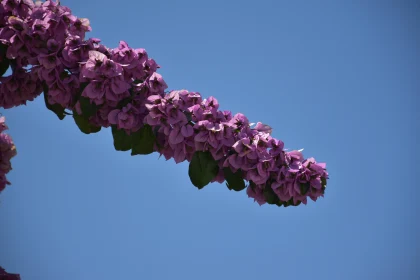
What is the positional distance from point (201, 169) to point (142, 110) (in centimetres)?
39

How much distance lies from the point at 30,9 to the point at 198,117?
1035 mm

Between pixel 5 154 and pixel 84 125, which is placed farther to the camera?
pixel 84 125

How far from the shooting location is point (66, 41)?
2709 millimetres

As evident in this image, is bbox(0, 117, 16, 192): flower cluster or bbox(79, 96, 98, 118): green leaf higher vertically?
bbox(79, 96, 98, 118): green leaf

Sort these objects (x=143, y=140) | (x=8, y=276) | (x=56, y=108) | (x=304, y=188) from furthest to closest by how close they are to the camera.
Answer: (x=56, y=108) → (x=143, y=140) → (x=304, y=188) → (x=8, y=276)

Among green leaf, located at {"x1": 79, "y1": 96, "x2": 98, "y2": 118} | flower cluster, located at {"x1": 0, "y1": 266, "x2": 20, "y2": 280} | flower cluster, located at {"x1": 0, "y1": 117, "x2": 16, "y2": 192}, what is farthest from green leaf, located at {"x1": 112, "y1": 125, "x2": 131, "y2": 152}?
flower cluster, located at {"x1": 0, "y1": 266, "x2": 20, "y2": 280}

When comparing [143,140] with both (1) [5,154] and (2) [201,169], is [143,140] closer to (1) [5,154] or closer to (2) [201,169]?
(2) [201,169]

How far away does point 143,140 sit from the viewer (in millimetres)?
2715

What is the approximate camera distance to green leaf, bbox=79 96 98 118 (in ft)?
8.77

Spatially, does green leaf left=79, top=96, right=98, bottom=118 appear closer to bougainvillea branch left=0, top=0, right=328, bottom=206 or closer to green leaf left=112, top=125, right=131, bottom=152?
bougainvillea branch left=0, top=0, right=328, bottom=206

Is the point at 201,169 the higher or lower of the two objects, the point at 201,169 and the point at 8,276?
the higher

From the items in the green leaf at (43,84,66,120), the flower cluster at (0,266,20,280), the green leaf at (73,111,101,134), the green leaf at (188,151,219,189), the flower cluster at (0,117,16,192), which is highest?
the green leaf at (43,84,66,120)

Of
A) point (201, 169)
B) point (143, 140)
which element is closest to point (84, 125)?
point (143, 140)

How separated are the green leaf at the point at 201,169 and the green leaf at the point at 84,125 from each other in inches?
20.6
